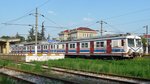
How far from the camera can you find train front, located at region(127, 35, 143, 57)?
29234 millimetres

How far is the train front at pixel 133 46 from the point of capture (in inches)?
1151

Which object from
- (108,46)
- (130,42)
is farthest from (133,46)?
(108,46)

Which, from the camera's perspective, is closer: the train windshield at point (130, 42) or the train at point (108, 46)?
the train at point (108, 46)

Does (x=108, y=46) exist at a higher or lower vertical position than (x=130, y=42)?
lower

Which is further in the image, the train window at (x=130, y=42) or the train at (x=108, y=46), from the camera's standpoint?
the train window at (x=130, y=42)

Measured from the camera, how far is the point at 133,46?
1181 inches

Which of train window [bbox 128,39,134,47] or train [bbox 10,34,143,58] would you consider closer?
train [bbox 10,34,143,58]

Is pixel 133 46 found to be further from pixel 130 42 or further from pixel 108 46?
pixel 108 46

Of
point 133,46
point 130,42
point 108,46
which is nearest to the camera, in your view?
point 130,42

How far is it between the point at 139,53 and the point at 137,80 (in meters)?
17.0

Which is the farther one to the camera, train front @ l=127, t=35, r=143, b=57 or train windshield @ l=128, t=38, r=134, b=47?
train windshield @ l=128, t=38, r=134, b=47

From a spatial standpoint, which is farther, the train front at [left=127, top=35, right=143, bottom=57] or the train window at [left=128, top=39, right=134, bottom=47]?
the train window at [left=128, top=39, right=134, bottom=47]

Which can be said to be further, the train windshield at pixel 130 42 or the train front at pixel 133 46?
the train windshield at pixel 130 42

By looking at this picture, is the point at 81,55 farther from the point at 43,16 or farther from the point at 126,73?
the point at 126,73
